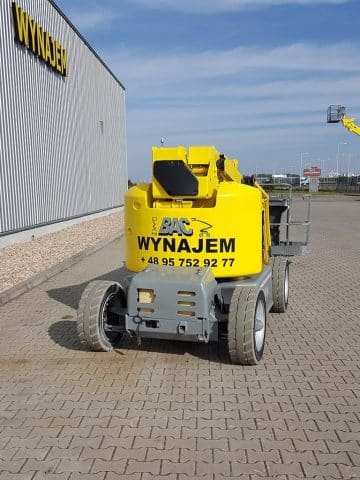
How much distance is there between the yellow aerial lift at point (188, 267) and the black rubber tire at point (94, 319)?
11mm

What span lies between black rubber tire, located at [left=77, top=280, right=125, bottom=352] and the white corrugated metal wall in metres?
7.97

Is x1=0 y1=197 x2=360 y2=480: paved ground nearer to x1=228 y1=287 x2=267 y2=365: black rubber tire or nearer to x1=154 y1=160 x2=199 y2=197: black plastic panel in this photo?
x1=228 y1=287 x2=267 y2=365: black rubber tire

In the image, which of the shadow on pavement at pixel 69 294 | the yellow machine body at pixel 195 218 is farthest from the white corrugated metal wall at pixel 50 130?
the yellow machine body at pixel 195 218

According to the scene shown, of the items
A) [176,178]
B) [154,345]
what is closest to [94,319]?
[154,345]

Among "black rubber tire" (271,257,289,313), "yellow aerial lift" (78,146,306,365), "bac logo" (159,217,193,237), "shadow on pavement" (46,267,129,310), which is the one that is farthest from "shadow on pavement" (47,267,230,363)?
"black rubber tire" (271,257,289,313)

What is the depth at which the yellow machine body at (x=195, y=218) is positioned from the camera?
5312mm

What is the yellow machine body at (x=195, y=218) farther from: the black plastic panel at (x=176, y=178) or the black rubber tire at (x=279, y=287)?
the black rubber tire at (x=279, y=287)

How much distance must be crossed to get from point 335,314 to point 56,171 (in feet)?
40.7

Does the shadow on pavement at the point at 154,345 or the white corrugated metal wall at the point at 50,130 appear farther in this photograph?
the white corrugated metal wall at the point at 50,130

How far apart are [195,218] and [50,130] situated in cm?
1241

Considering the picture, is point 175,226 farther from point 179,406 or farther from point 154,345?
point 179,406

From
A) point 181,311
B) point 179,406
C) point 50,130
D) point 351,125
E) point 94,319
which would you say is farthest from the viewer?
point 351,125

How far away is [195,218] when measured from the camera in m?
5.30

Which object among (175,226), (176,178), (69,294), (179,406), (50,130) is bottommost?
(69,294)
